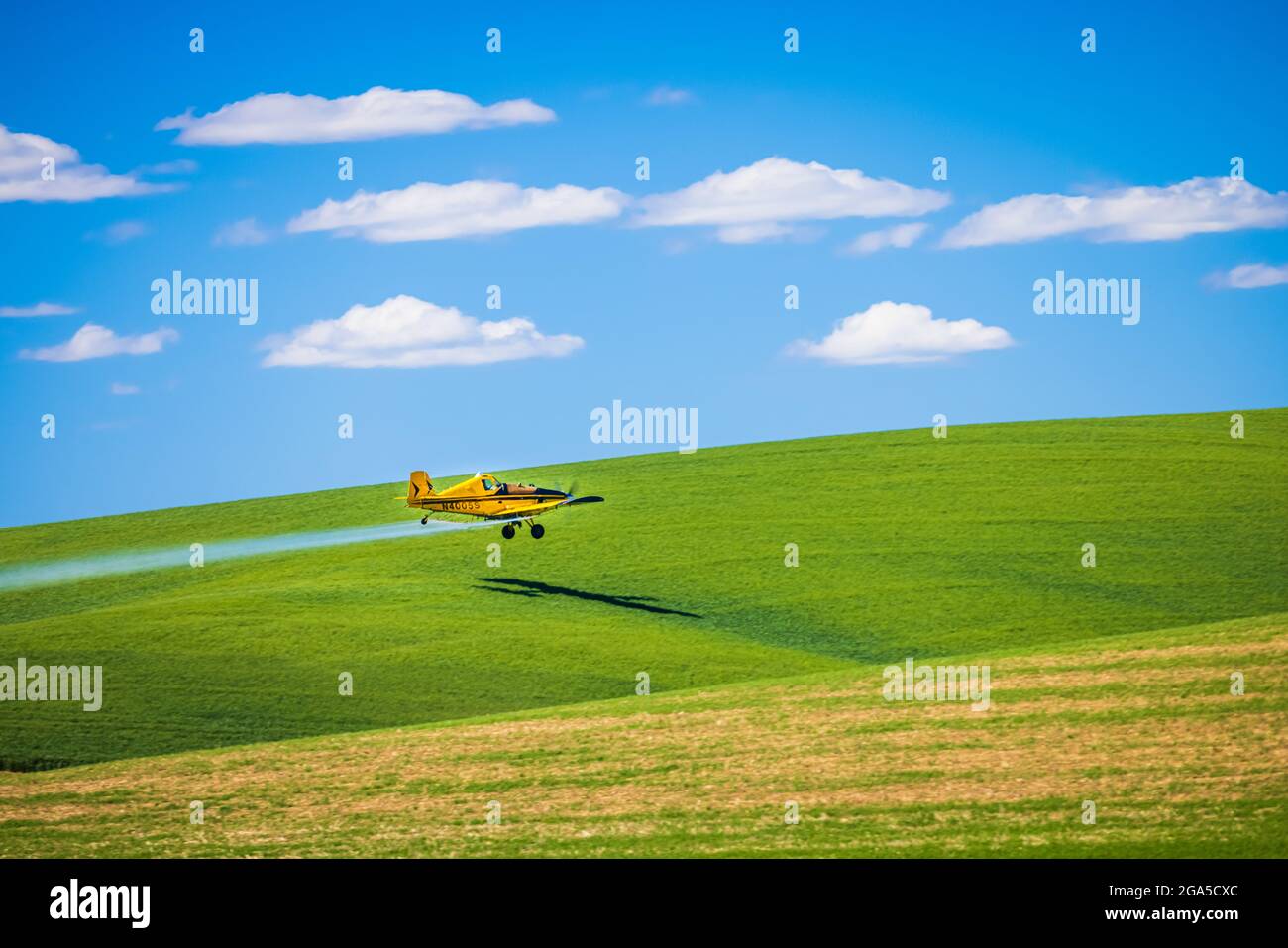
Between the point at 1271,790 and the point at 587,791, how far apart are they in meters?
16.3

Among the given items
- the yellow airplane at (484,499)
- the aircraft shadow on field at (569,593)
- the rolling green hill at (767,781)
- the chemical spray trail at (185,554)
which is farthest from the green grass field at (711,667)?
the yellow airplane at (484,499)

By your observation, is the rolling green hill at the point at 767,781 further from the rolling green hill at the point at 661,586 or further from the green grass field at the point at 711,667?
the rolling green hill at the point at 661,586

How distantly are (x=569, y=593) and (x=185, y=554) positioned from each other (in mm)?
28082

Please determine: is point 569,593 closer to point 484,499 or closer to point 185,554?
point 484,499

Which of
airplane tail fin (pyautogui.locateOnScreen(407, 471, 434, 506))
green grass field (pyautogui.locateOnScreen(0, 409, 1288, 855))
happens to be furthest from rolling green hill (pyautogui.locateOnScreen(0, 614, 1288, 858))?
airplane tail fin (pyautogui.locateOnScreen(407, 471, 434, 506))

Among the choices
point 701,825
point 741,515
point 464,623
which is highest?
point 741,515

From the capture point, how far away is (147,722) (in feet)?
144

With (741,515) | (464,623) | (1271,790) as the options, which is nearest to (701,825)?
(1271,790)

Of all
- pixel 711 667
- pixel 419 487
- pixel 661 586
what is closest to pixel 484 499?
pixel 419 487

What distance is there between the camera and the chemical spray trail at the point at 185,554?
72.8 meters

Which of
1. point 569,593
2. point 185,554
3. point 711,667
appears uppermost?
point 185,554

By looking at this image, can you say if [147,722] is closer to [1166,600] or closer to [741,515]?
[741,515]

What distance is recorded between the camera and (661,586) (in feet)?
200
